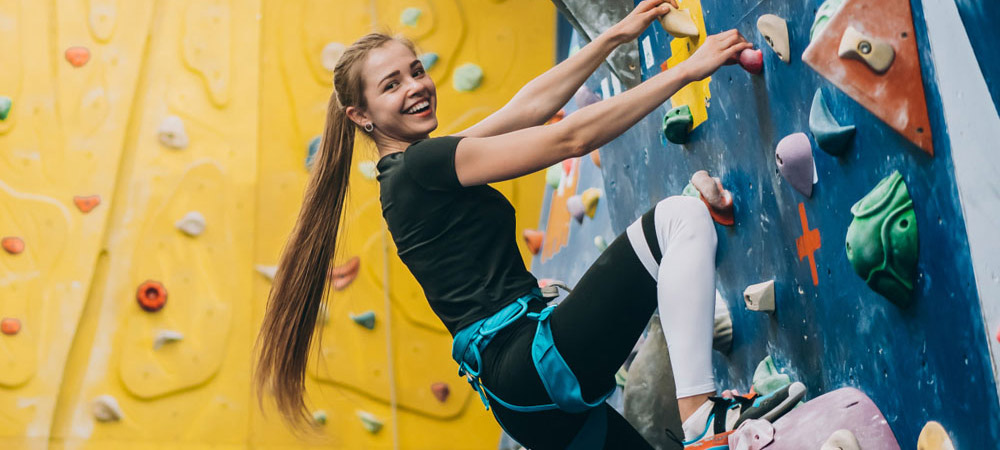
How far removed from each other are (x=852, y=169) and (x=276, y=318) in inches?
45.8

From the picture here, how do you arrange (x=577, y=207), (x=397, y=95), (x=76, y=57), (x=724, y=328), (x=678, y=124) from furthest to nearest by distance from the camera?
1. (x=76, y=57)
2. (x=577, y=207)
3. (x=678, y=124)
4. (x=724, y=328)
5. (x=397, y=95)

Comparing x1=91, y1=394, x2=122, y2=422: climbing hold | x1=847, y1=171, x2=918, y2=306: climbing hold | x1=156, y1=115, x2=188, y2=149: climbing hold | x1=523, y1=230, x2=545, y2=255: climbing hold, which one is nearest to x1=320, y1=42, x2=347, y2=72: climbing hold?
x1=156, y1=115, x2=188, y2=149: climbing hold

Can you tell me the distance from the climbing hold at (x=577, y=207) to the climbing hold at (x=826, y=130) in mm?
1639

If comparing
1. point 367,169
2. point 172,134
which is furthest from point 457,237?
point 172,134

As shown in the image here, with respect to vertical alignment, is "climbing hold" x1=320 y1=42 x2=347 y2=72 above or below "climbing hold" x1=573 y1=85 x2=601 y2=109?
above

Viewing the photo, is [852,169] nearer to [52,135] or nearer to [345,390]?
[345,390]

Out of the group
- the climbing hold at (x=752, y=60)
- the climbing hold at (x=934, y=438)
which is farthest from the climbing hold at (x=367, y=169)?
the climbing hold at (x=934, y=438)

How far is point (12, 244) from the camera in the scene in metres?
3.42

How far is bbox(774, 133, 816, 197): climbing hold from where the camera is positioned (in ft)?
Result: 5.66

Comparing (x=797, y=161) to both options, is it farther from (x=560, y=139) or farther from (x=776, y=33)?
(x=560, y=139)

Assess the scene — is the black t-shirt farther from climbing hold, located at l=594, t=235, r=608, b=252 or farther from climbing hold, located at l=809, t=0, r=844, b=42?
climbing hold, located at l=594, t=235, r=608, b=252

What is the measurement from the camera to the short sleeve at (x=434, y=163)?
160 cm

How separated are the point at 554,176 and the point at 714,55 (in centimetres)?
192

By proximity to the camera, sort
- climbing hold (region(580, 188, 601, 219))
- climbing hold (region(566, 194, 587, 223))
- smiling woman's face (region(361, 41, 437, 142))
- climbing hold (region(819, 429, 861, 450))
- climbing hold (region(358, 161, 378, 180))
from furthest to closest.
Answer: climbing hold (region(358, 161, 378, 180)) < climbing hold (region(566, 194, 587, 223)) < climbing hold (region(580, 188, 601, 219)) < smiling woman's face (region(361, 41, 437, 142)) < climbing hold (region(819, 429, 861, 450))
